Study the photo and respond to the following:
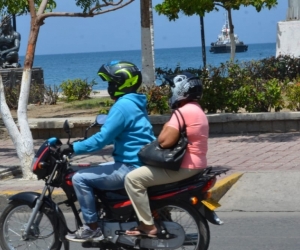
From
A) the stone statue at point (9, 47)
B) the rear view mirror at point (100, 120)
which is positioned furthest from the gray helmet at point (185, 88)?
the stone statue at point (9, 47)

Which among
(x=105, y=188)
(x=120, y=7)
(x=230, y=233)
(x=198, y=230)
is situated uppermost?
(x=120, y=7)

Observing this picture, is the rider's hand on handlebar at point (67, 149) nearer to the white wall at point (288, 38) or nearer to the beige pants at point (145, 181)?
the beige pants at point (145, 181)

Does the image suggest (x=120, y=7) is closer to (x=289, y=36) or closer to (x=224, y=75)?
(x=224, y=75)

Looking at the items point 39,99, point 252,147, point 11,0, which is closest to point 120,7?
point 11,0

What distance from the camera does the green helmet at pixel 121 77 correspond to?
599 centimetres

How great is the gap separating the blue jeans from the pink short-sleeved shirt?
51cm

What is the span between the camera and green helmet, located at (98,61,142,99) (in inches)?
236

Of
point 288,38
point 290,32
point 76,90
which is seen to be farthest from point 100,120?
point 288,38

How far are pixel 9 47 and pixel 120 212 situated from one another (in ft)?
56.0

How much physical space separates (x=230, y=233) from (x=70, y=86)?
13194mm

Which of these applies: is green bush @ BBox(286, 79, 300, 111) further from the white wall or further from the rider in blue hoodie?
the rider in blue hoodie

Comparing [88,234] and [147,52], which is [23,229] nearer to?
[88,234]

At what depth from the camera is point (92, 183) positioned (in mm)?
5867

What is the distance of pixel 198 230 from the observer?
5.87 meters
